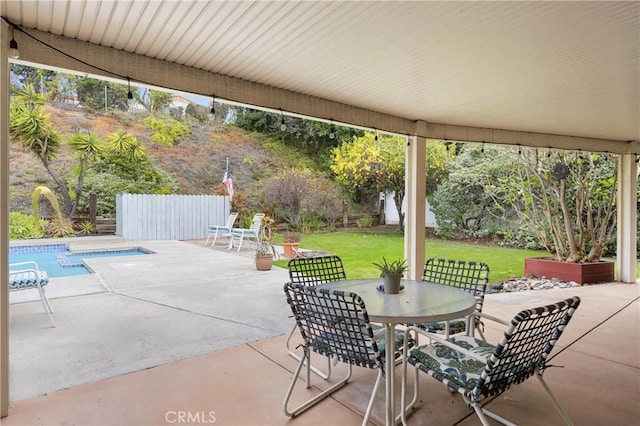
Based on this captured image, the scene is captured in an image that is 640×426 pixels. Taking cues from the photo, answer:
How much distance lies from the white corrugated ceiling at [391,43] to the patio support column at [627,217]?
271 cm

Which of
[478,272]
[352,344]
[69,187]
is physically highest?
[69,187]

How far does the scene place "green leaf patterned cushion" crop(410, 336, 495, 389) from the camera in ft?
5.53

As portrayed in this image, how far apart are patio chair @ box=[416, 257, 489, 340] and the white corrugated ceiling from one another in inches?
58.5

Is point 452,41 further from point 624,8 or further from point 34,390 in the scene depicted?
point 34,390

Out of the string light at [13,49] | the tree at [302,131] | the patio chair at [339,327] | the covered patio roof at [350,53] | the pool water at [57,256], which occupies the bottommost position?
the pool water at [57,256]

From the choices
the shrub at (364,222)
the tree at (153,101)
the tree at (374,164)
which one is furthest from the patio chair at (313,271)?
the tree at (153,101)

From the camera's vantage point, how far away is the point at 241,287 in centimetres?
513

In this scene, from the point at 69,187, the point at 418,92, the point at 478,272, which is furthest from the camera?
the point at 69,187

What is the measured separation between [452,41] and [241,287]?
3.94m

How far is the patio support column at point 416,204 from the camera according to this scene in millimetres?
4582

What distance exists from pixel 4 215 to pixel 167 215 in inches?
356

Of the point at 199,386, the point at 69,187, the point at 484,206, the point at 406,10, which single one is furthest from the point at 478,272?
the point at 69,187

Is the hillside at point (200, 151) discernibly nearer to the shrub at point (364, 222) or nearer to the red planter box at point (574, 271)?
the shrub at point (364, 222)

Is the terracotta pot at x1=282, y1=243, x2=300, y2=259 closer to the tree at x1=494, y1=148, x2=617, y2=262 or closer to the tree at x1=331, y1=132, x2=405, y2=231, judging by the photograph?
the tree at x1=331, y1=132, x2=405, y2=231
